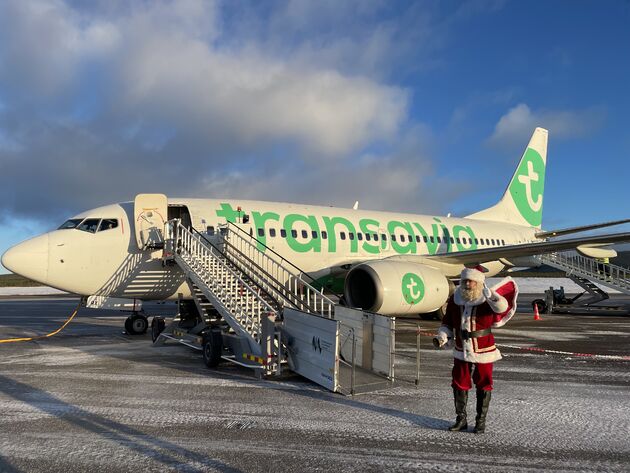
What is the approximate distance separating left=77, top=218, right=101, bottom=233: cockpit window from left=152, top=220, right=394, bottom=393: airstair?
76.9 inches

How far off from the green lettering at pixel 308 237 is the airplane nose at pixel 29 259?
5999 mm

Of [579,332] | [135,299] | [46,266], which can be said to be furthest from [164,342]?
[579,332]

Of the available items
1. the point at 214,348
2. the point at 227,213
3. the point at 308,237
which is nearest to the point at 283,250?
the point at 308,237

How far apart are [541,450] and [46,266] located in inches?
410

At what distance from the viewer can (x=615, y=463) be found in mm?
4203

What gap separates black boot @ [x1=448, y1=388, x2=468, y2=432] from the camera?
504 cm

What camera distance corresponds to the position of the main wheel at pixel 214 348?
27.6 feet

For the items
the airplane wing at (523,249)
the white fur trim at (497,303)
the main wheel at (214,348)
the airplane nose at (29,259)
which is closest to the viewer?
the white fur trim at (497,303)

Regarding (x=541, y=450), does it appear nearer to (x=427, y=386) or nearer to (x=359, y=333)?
(x=427, y=386)

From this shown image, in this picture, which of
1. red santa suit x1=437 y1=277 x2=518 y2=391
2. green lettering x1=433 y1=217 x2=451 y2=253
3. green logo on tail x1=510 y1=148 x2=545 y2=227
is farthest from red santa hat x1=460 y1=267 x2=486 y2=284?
green logo on tail x1=510 y1=148 x2=545 y2=227

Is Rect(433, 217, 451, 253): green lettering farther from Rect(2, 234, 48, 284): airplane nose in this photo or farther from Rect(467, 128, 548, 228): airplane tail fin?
Rect(2, 234, 48, 284): airplane nose

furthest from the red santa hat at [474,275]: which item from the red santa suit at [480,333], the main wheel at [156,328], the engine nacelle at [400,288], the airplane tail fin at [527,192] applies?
the airplane tail fin at [527,192]

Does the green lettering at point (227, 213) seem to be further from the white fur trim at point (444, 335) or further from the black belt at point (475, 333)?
the black belt at point (475, 333)

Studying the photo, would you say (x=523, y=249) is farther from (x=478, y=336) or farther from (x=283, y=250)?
(x=478, y=336)
